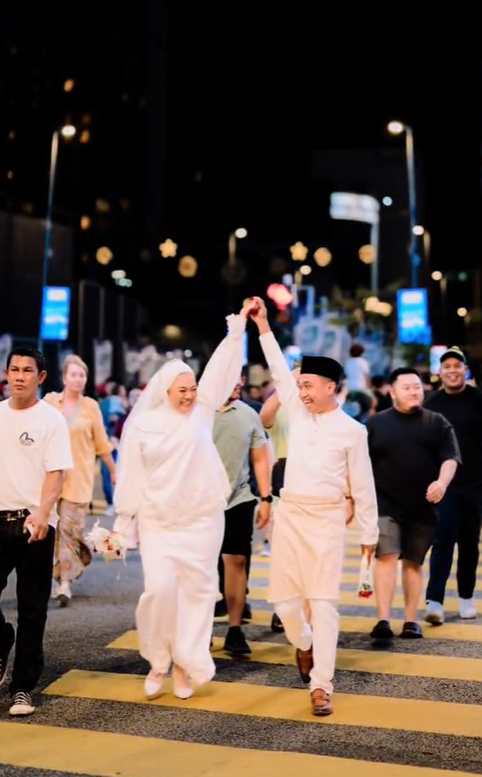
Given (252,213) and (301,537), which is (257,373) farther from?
(252,213)

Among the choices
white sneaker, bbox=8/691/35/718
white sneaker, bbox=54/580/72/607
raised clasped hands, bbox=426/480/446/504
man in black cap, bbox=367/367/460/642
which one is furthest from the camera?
white sneaker, bbox=54/580/72/607

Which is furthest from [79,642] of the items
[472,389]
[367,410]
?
[367,410]

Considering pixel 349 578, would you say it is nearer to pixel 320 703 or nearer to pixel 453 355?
pixel 453 355

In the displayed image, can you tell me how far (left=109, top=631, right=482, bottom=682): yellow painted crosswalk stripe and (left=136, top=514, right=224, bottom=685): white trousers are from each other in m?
1.19

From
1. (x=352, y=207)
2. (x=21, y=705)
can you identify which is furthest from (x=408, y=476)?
(x=352, y=207)

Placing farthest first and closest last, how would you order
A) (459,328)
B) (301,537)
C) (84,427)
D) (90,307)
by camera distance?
(459,328), (90,307), (84,427), (301,537)

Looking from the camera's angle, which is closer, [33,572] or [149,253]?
[33,572]

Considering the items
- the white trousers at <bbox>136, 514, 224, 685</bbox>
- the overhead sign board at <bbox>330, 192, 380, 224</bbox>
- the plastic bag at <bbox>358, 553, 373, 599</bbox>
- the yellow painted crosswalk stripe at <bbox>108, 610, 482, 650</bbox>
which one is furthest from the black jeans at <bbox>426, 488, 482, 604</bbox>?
the overhead sign board at <bbox>330, 192, 380, 224</bbox>

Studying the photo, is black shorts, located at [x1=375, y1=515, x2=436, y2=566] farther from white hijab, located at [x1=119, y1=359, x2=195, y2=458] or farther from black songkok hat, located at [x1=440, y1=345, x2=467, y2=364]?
white hijab, located at [x1=119, y1=359, x2=195, y2=458]

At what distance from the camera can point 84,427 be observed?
10281 millimetres

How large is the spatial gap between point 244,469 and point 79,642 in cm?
171

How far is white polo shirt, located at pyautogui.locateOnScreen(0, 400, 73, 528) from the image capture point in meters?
6.45

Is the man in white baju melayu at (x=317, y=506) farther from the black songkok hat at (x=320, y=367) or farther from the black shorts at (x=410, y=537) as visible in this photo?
the black shorts at (x=410, y=537)

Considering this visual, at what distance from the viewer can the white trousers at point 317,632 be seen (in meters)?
6.43
